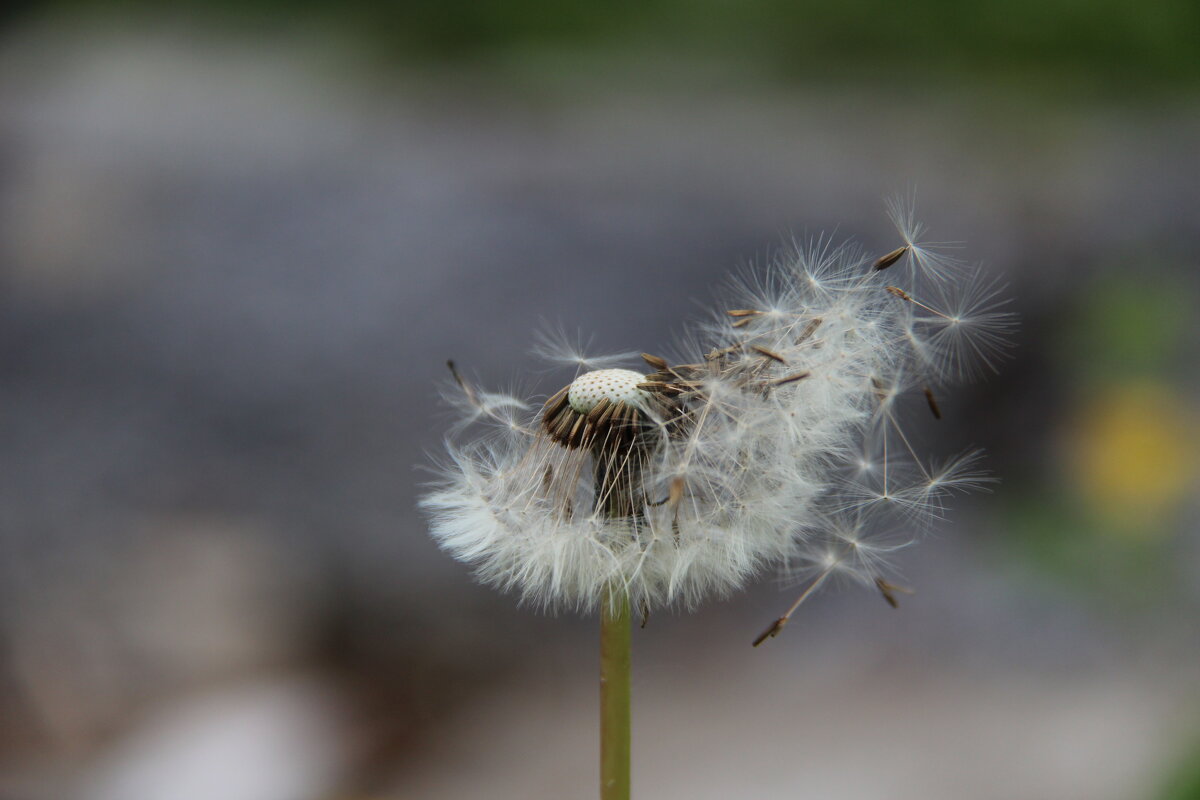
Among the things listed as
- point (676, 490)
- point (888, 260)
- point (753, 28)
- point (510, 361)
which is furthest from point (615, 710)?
point (753, 28)

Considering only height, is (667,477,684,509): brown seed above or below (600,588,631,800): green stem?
above

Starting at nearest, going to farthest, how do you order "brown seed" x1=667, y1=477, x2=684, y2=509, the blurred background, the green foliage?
"brown seed" x1=667, y1=477, x2=684, y2=509
the blurred background
the green foliage

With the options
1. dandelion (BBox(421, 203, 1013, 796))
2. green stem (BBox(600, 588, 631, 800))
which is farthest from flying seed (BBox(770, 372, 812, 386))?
green stem (BBox(600, 588, 631, 800))

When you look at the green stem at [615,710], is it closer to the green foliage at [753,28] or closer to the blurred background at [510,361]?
the blurred background at [510,361]

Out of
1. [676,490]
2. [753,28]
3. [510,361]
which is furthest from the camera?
[753,28]

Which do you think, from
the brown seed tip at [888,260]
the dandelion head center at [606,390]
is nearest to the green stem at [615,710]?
the dandelion head center at [606,390]

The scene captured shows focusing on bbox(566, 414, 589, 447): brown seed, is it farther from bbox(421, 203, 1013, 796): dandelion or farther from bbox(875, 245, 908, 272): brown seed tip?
bbox(875, 245, 908, 272): brown seed tip

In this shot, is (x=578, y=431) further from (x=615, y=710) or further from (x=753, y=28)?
(x=753, y=28)
